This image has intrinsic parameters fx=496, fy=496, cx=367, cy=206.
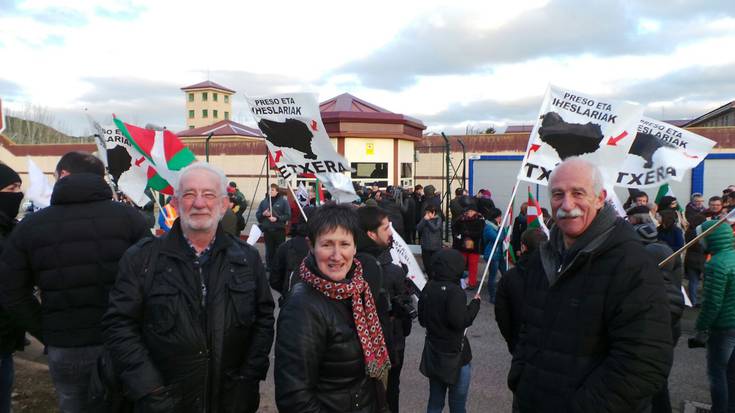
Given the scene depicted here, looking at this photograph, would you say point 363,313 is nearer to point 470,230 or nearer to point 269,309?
point 269,309

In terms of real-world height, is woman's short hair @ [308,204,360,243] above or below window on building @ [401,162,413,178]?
below

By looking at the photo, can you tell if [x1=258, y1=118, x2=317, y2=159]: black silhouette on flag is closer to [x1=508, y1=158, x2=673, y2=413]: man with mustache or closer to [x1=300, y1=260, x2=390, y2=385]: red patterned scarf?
[x1=300, y1=260, x2=390, y2=385]: red patterned scarf

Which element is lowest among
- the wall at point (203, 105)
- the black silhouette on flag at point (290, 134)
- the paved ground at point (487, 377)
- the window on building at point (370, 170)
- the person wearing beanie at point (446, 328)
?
the paved ground at point (487, 377)

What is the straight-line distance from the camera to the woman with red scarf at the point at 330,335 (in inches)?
85.4

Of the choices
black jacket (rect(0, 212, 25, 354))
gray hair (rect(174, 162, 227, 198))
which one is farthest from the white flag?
gray hair (rect(174, 162, 227, 198))

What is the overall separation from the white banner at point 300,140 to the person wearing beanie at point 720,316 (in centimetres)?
439

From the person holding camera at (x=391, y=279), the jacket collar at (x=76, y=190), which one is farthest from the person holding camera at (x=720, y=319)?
the jacket collar at (x=76, y=190)

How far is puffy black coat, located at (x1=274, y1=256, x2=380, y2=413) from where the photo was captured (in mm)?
2160

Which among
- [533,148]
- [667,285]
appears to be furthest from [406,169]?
[667,285]

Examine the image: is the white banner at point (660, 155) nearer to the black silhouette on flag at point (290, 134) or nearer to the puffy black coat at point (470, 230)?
the puffy black coat at point (470, 230)

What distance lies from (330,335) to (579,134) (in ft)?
12.7

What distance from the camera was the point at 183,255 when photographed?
100.0 inches

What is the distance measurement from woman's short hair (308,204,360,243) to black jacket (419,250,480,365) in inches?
60.4

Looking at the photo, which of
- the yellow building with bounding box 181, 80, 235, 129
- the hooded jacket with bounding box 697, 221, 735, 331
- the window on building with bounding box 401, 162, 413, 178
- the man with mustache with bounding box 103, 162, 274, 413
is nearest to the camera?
the man with mustache with bounding box 103, 162, 274, 413
